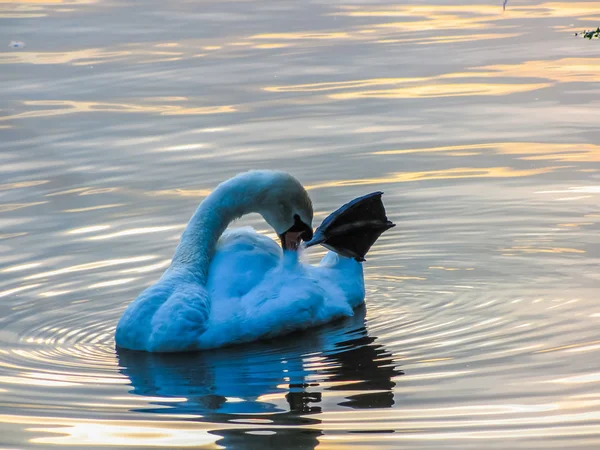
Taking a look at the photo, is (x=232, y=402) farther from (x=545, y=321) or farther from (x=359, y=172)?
(x=359, y=172)

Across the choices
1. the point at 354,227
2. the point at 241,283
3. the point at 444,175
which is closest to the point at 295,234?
the point at 354,227

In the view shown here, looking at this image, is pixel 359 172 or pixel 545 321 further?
pixel 359 172

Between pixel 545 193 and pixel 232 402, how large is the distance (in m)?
4.65

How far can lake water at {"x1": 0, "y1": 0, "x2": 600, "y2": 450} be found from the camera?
6.19 m

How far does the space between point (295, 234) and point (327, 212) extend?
191 cm

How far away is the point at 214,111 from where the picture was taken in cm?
1395

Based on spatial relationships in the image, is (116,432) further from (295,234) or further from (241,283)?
(295,234)

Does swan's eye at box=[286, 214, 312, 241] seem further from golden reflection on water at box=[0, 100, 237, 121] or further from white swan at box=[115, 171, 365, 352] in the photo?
golden reflection on water at box=[0, 100, 237, 121]

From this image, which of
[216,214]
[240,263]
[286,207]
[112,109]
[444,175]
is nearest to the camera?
[240,263]

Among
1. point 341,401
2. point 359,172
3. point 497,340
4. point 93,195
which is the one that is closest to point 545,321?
point 497,340

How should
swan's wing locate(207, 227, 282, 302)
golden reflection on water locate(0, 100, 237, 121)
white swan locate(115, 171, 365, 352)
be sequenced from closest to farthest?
white swan locate(115, 171, 365, 352) < swan's wing locate(207, 227, 282, 302) < golden reflection on water locate(0, 100, 237, 121)

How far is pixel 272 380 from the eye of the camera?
688cm

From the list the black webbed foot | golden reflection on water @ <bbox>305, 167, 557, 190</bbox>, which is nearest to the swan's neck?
the black webbed foot

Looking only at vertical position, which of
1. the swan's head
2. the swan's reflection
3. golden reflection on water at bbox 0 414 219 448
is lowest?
the swan's reflection
